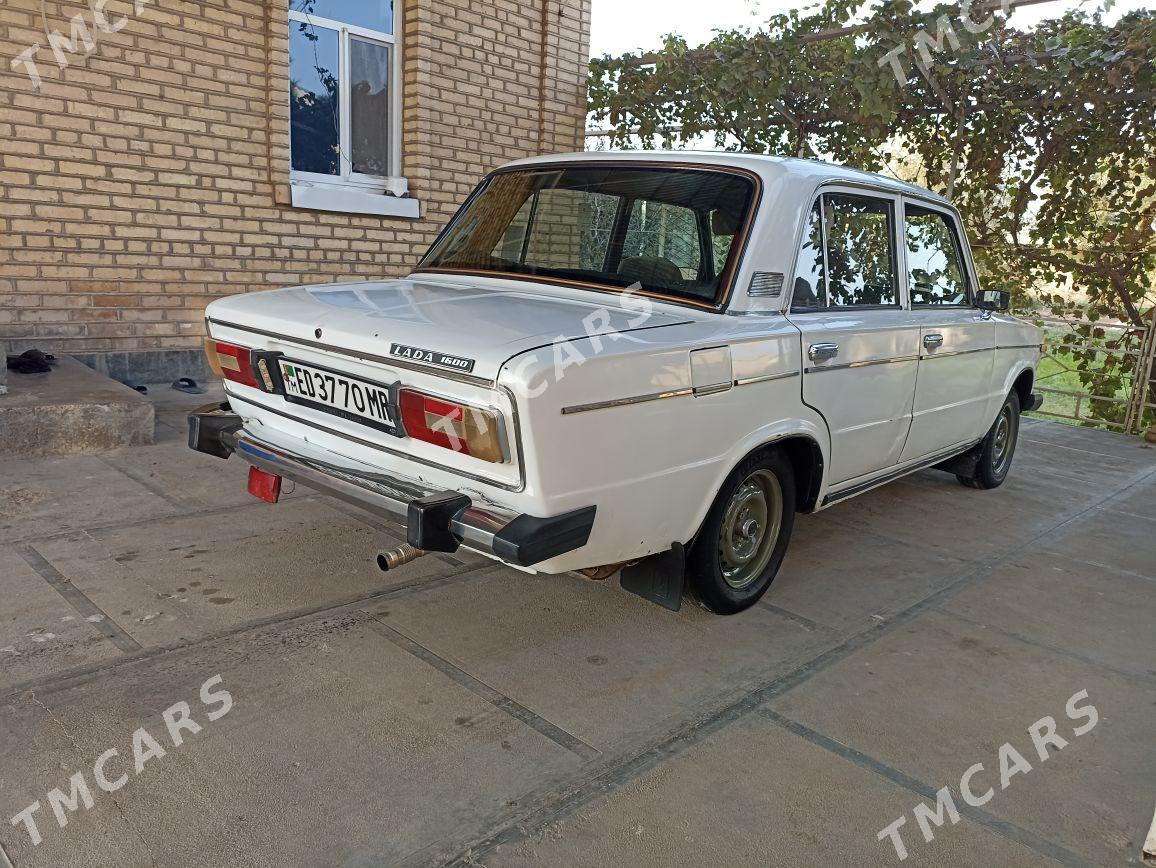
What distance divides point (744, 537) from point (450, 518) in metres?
1.40

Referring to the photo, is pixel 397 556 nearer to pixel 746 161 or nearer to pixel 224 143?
pixel 746 161

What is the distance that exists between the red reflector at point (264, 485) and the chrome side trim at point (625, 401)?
59.9 inches

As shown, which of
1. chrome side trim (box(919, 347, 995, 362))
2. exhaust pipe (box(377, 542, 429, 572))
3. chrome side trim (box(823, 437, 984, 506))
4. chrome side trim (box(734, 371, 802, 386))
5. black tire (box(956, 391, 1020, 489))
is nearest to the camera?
exhaust pipe (box(377, 542, 429, 572))

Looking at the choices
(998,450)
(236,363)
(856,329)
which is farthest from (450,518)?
(998,450)

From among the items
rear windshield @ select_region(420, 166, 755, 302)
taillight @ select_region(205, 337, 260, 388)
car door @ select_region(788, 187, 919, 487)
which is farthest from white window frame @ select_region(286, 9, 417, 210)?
car door @ select_region(788, 187, 919, 487)

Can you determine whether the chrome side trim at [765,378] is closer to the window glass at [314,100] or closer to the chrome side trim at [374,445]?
the chrome side trim at [374,445]

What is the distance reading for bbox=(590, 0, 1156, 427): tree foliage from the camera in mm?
7398

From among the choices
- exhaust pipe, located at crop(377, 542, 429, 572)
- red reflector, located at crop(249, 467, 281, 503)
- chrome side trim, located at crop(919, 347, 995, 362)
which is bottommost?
red reflector, located at crop(249, 467, 281, 503)

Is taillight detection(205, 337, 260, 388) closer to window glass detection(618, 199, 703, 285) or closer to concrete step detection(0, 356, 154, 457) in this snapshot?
window glass detection(618, 199, 703, 285)

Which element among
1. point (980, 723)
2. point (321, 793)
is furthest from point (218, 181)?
point (980, 723)

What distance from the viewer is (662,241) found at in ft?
11.5

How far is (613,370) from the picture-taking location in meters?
2.68

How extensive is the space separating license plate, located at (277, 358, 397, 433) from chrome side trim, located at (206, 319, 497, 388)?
0.08m

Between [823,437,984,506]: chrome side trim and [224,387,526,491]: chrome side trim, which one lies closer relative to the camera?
[224,387,526,491]: chrome side trim
